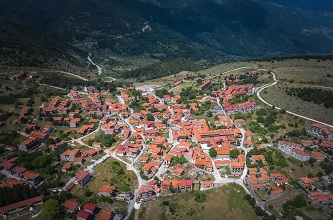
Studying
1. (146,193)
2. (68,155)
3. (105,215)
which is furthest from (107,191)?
(68,155)

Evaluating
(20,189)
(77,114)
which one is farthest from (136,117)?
(20,189)

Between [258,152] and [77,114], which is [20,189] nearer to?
[77,114]

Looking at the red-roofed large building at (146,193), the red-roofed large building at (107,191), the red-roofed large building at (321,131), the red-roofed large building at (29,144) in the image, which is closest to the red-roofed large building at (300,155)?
the red-roofed large building at (321,131)

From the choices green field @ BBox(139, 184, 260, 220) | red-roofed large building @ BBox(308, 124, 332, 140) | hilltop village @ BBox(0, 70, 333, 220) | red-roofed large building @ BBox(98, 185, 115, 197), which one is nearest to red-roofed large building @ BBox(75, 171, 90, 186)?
hilltop village @ BBox(0, 70, 333, 220)

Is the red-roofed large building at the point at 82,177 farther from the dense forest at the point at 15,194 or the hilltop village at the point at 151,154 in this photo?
the dense forest at the point at 15,194

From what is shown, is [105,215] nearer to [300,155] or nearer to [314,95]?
[300,155]

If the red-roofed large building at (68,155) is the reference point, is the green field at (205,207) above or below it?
below

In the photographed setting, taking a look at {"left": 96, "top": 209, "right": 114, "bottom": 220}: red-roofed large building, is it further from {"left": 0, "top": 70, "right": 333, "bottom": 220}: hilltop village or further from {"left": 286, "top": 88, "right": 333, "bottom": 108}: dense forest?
{"left": 286, "top": 88, "right": 333, "bottom": 108}: dense forest
